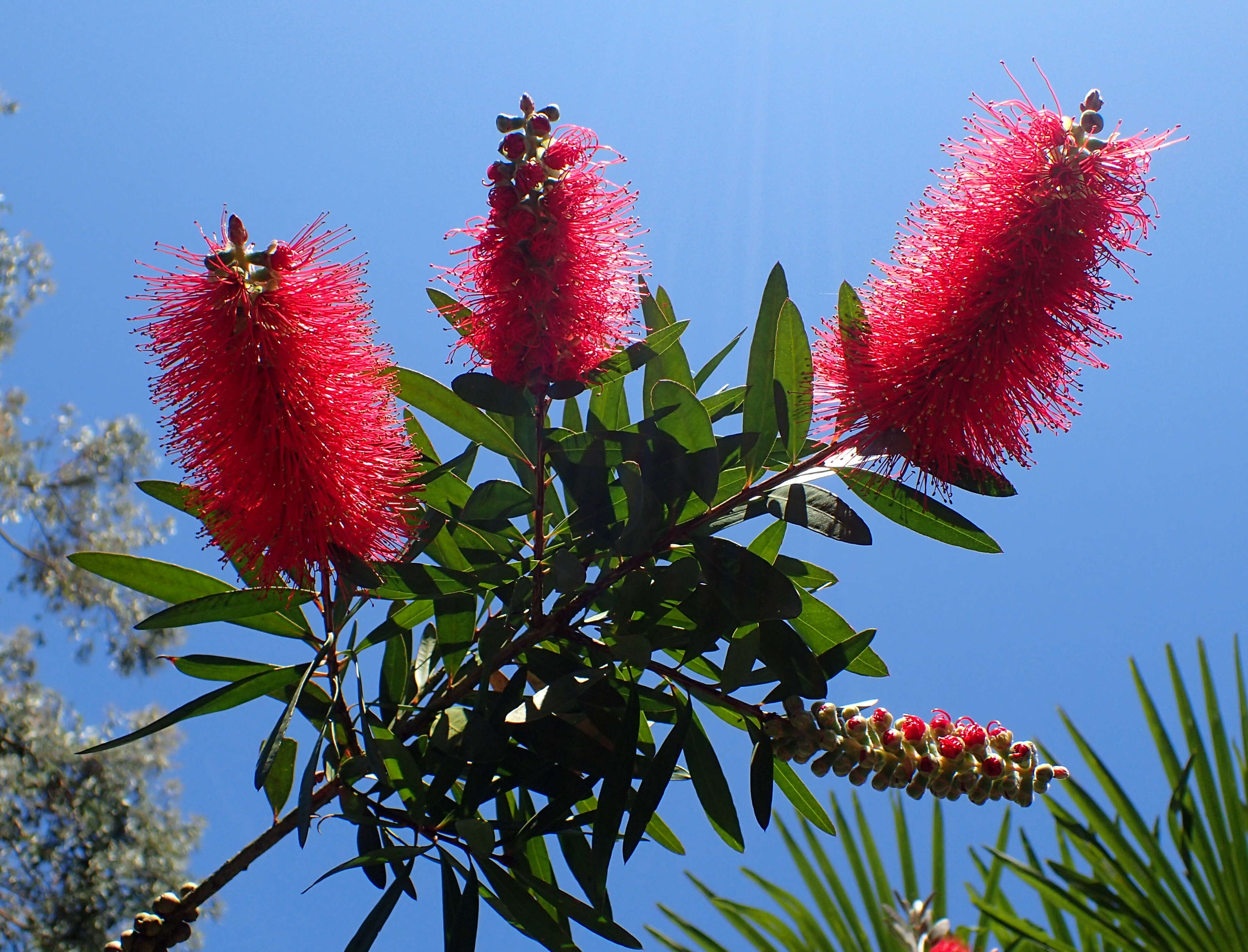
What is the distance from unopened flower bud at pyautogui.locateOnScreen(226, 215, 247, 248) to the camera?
1.46 metres

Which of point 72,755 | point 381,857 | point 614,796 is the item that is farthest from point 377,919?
point 72,755

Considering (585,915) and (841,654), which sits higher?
(841,654)

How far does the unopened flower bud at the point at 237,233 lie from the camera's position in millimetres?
1462

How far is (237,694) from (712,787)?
0.83 m

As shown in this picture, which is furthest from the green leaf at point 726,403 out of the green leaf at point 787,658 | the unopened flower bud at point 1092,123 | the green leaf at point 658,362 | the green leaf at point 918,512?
the unopened flower bud at point 1092,123

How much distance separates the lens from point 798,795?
6.07ft

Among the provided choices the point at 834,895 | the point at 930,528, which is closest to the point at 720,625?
the point at 930,528

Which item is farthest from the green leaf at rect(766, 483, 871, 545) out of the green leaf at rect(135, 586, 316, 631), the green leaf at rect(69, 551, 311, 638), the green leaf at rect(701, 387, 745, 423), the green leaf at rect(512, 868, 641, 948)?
the green leaf at rect(69, 551, 311, 638)

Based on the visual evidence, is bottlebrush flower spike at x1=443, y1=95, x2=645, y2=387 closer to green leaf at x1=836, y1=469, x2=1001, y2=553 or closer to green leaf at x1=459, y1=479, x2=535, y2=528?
green leaf at x1=459, y1=479, x2=535, y2=528

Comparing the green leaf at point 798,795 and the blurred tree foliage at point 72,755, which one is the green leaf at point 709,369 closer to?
the green leaf at point 798,795

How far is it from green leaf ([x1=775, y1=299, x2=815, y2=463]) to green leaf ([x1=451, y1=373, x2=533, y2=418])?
18.4 inches

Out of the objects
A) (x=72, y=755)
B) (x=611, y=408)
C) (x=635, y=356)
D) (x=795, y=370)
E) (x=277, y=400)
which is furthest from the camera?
(x=72, y=755)

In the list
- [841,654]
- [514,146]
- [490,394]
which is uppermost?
[514,146]

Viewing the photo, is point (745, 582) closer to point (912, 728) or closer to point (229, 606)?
point (912, 728)
